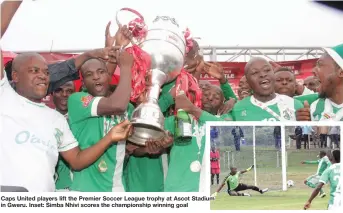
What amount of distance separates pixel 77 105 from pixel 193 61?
610mm

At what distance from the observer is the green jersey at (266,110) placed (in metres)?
2.57

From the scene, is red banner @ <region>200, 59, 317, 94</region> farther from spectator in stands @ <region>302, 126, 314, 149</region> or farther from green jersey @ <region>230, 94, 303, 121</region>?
spectator in stands @ <region>302, 126, 314, 149</region>

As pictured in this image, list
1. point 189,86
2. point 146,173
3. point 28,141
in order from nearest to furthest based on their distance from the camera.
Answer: point 28,141 → point 189,86 → point 146,173

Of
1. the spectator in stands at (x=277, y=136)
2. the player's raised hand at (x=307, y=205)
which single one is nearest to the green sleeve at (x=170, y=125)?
the spectator in stands at (x=277, y=136)

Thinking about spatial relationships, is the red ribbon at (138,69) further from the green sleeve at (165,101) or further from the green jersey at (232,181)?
the green jersey at (232,181)

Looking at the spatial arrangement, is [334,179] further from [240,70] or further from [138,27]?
[138,27]

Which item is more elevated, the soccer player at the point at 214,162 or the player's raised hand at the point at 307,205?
the soccer player at the point at 214,162

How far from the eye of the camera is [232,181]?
8.11 ft

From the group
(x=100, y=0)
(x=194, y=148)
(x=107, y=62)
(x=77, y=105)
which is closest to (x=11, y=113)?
(x=77, y=105)

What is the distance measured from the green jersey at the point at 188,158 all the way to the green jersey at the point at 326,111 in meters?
0.46

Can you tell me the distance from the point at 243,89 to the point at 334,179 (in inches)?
25.0

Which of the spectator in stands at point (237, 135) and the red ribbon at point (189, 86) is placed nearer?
the spectator in stands at point (237, 135)

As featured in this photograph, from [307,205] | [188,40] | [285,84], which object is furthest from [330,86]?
[188,40]

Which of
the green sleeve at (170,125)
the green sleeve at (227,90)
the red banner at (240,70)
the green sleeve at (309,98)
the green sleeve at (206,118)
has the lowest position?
the green sleeve at (170,125)
